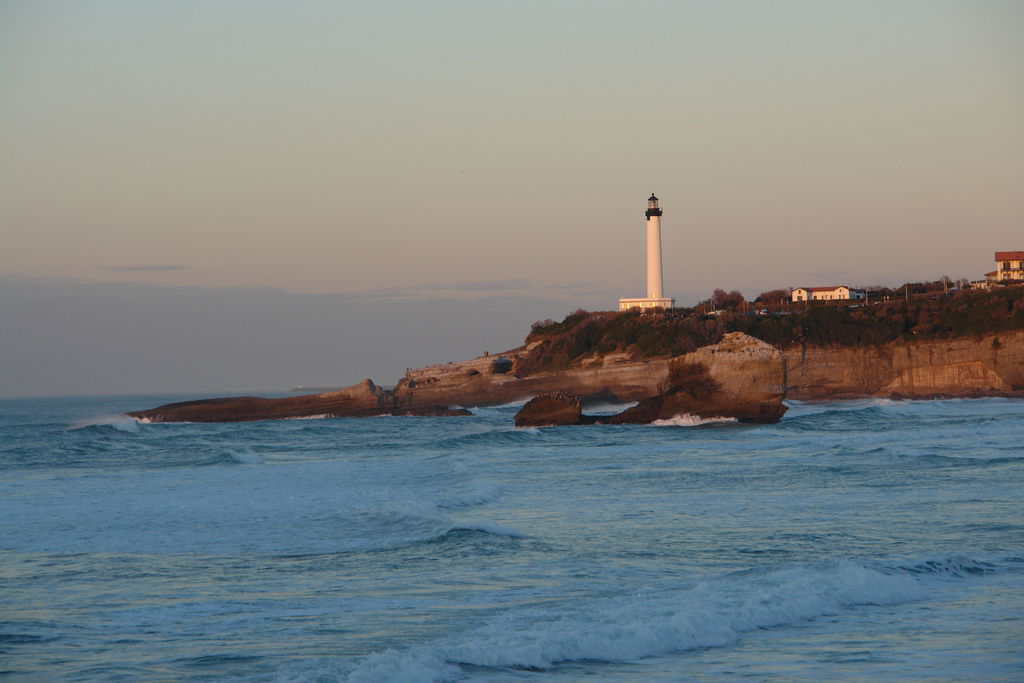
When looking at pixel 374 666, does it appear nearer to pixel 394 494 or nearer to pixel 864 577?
pixel 864 577

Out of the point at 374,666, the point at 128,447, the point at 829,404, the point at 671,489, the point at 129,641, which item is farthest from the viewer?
the point at 829,404

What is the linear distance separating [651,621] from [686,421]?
3119cm

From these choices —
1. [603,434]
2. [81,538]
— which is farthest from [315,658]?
[603,434]

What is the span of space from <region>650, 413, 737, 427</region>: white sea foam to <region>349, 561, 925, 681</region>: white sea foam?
28.2 metres

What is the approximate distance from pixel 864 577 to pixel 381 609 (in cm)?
525

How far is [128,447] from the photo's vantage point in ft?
122

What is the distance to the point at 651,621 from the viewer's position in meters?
10.1

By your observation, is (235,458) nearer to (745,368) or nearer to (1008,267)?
(745,368)

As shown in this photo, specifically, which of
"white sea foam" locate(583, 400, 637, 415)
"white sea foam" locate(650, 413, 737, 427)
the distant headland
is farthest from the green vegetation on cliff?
"white sea foam" locate(650, 413, 737, 427)

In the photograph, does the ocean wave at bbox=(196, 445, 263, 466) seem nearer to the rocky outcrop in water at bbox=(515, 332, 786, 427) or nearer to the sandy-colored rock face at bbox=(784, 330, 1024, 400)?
the rocky outcrop in water at bbox=(515, 332, 786, 427)

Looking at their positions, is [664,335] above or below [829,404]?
above

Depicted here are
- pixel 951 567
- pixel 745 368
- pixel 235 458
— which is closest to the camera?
pixel 951 567

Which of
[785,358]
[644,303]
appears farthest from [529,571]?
[644,303]

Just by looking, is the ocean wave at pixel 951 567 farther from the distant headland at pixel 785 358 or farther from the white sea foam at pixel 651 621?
the distant headland at pixel 785 358
